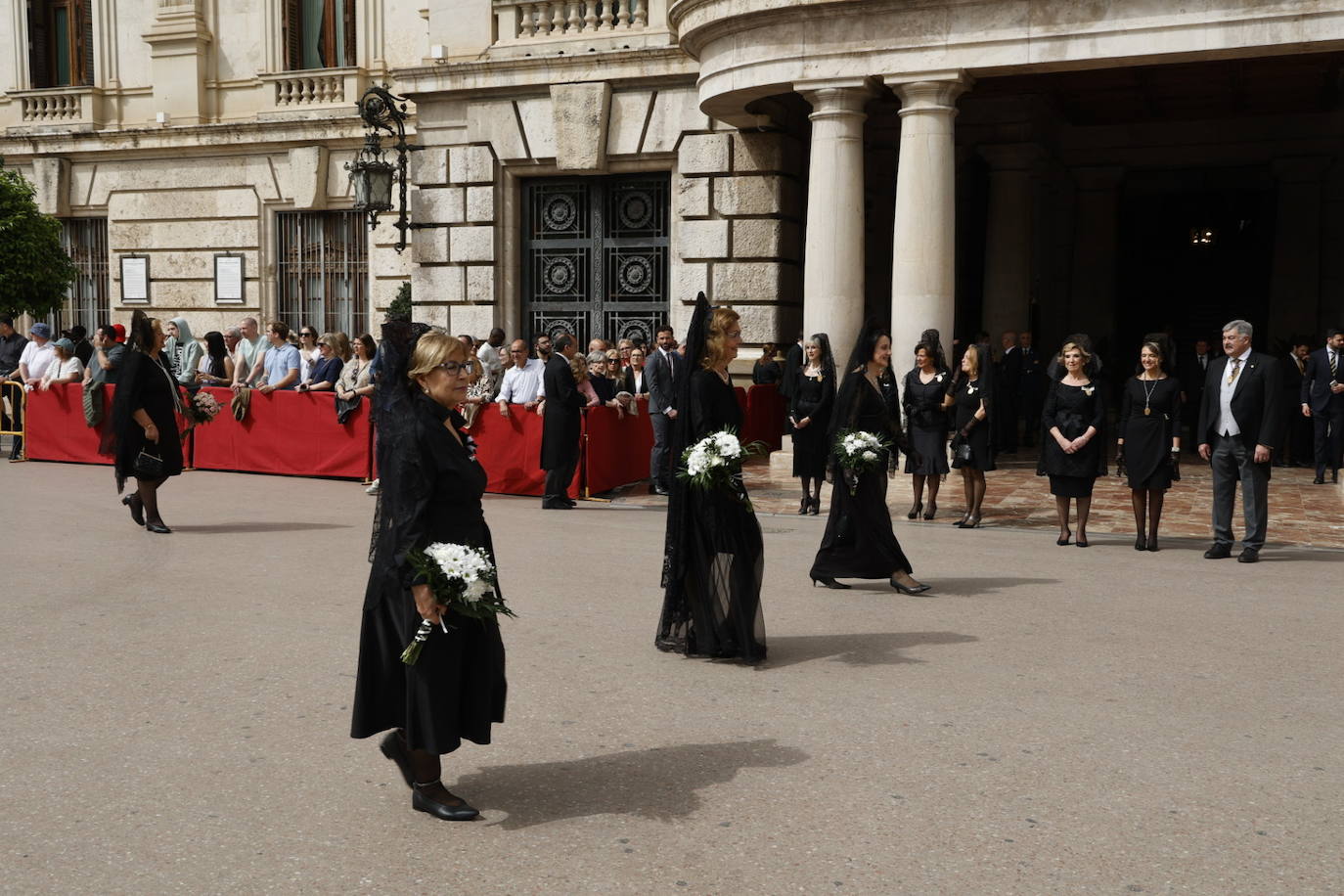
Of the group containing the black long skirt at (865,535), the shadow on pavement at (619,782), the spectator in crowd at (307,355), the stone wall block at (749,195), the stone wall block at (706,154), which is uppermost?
the stone wall block at (706,154)

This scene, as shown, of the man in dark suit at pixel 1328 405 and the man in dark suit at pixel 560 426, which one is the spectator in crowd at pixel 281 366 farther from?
the man in dark suit at pixel 1328 405

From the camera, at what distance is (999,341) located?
2020cm

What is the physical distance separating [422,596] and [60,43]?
25342 millimetres

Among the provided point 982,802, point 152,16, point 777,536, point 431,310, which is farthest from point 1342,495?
point 152,16

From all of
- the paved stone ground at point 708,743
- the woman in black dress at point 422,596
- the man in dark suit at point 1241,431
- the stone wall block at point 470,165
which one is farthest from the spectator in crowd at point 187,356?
the woman in black dress at point 422,596

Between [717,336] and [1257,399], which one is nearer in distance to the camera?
[717,336]

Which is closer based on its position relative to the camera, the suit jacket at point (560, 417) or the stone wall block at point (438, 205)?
the suit jacket at point (560, 417)

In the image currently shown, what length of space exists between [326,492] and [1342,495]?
10506mm

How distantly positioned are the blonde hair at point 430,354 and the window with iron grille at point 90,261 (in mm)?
23126

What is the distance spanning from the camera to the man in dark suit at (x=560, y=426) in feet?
42.7

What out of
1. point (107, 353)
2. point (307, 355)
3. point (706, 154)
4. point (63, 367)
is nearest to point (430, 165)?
point (307, 355)

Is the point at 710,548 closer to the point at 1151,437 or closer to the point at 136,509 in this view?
the point at 1151,437

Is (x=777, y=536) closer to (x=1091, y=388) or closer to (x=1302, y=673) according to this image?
(x=1091, y=388)

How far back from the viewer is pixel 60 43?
84.3 ft
